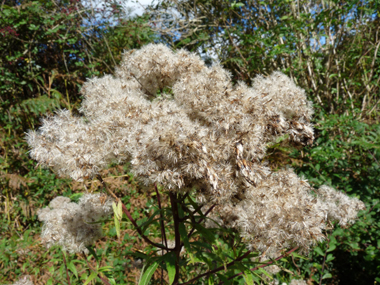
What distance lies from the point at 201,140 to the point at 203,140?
1 centimetres

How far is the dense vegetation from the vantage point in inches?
124

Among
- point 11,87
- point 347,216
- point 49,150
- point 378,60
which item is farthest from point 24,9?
point 378,60

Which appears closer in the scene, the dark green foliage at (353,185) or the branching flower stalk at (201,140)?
the branching flower stalk at (201,140)

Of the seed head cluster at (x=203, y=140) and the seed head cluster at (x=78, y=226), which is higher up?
the seed head cluster at (x=203, y=140)

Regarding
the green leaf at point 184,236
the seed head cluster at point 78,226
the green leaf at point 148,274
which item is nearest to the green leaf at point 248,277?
the green leaf at point 184,236

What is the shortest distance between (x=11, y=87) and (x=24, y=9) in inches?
59.7

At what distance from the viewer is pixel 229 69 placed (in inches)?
202

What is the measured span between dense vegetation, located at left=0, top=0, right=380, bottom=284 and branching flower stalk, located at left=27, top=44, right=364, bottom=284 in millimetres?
1666

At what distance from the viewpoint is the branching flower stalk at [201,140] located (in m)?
1.01

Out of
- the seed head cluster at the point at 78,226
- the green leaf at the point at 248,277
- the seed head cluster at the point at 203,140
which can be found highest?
the seed head cluster at the point at 203,140

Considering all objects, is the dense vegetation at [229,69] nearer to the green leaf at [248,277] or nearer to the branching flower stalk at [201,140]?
the green leaf at [248,277]

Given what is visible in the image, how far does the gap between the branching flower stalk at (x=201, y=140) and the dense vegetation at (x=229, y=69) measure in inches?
65.6

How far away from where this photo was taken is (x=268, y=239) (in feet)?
4.16

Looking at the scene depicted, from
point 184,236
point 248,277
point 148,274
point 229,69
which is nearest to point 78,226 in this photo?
point 148,274
